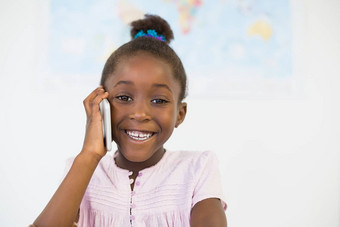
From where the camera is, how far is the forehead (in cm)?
85

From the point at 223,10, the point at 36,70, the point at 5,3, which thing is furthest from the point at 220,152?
the point at 5,3

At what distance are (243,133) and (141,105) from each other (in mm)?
813

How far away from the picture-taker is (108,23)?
1.57 meters

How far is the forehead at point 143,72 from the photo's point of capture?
0.85 metres

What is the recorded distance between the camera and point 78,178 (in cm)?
78

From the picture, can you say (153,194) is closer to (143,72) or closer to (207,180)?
(207,180)

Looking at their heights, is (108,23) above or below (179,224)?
above

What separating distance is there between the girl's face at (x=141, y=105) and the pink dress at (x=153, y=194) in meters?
0.08

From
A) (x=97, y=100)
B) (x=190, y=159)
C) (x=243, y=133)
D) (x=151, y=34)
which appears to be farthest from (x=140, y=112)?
(x=243, y=133)

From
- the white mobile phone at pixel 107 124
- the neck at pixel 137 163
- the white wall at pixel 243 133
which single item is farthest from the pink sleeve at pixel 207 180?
the white wall at pixel 243 133

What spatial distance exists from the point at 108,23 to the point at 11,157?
81 centimetres

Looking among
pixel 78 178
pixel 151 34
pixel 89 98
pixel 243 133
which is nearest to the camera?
pixel 78 178

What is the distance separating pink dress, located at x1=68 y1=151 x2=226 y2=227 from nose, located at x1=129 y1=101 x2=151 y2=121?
18 centimetres

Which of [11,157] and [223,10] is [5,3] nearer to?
[11,157]
